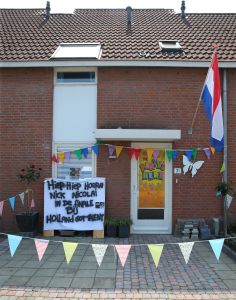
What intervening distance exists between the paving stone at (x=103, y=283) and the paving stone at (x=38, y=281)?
821 mm

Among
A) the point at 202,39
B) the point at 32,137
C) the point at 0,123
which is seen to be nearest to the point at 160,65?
the point at 202,39

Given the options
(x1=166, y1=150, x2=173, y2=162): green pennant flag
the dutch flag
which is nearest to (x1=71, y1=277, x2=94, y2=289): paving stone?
the dutch flag

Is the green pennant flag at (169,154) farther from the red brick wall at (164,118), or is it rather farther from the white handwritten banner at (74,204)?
the white handwritten banner at (74,204)

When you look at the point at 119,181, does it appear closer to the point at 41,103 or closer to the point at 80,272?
the point at 41,103

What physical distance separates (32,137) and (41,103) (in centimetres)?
99

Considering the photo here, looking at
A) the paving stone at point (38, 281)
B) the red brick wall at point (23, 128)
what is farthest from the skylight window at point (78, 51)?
the paving stone at point (38, 281)

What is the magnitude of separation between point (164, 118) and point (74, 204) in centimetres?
341

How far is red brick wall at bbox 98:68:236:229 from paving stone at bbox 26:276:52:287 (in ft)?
13.4

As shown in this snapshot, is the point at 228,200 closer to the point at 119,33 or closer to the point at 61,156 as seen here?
the point at 61,156

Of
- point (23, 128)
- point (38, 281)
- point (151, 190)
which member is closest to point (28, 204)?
point (23, 128)

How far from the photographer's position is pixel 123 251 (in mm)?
6215

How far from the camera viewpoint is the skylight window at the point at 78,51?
10.7m

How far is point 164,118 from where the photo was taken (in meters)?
10.7

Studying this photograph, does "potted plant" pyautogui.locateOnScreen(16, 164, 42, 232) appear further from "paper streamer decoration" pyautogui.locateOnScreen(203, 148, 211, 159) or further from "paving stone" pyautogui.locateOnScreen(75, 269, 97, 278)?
"paper streamer decoration" pyautogui.locateOnScreen(203, 148, 211, 159)
